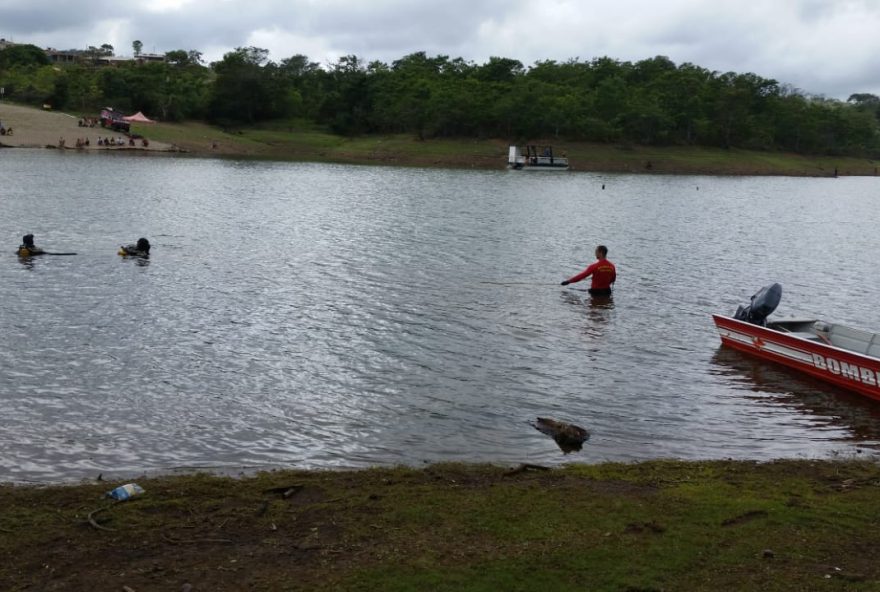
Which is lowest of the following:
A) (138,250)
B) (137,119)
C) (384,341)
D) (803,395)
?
(803,395)

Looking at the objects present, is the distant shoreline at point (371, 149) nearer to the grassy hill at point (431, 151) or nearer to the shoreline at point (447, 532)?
the grassy hill at point (431, 151)

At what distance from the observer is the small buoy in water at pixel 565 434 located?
1537cm

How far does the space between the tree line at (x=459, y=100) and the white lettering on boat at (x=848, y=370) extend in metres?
117

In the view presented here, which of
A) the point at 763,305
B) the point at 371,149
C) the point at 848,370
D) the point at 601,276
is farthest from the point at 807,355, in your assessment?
the point at 371,149

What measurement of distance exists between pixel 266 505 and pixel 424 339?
39.9 feet

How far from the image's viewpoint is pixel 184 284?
2991 centimetres

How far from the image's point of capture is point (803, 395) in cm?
2014

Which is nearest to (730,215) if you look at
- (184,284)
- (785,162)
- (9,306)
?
(184,284)

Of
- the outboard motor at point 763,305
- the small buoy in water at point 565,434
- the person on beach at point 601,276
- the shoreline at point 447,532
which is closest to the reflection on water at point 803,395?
the outboard motor at point 763,305

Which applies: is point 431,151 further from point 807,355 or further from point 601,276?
point 807,355

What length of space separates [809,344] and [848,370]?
1.27 metres

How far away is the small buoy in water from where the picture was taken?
1537 centimetres

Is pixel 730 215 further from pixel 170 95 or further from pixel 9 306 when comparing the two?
pixel 170 95

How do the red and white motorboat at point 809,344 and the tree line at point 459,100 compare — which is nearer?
the red and white motorboat at point 809,344
